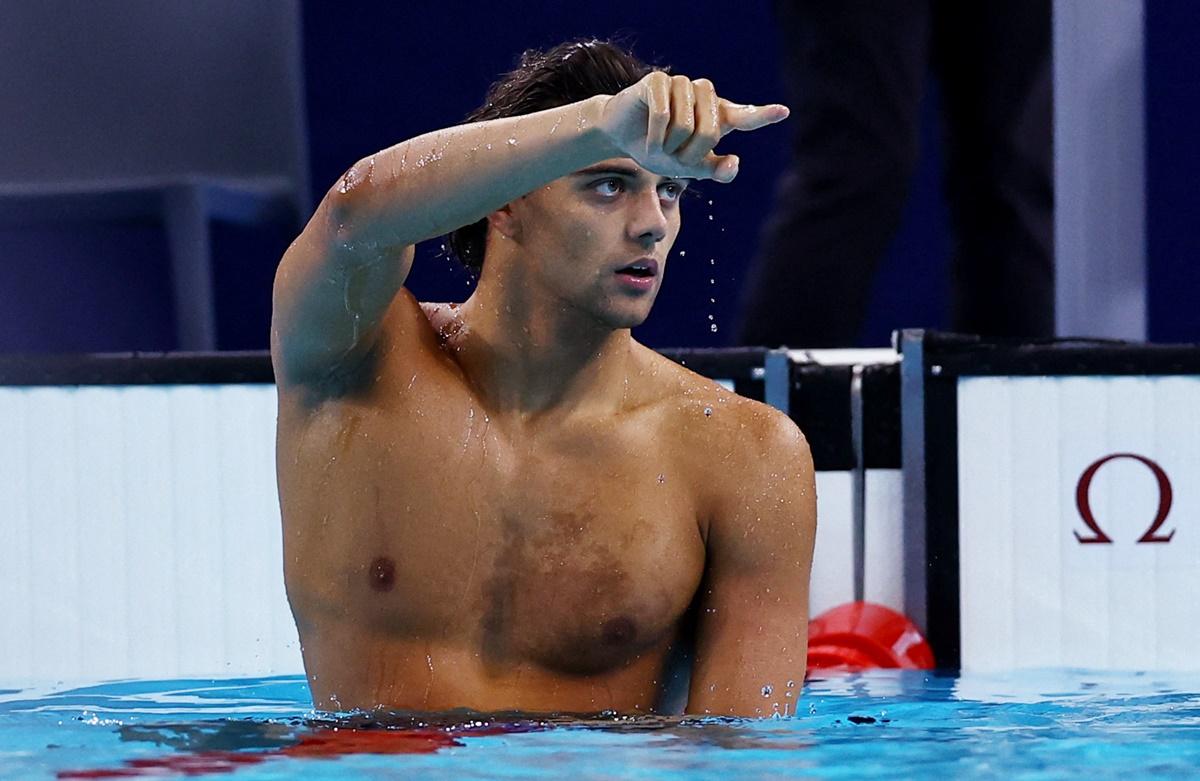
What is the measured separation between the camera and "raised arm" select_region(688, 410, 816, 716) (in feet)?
7.69

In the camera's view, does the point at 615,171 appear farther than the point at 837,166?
No

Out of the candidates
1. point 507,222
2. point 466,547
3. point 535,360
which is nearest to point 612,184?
point 507,222

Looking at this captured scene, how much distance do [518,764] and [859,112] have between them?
2740mm

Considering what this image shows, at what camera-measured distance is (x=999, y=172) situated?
15.5 ft

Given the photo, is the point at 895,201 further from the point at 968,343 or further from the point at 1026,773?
the point at 1026,773

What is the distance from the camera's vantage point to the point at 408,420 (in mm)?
2309

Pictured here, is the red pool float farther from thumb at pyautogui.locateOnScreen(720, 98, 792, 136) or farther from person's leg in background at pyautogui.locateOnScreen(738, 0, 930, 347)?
thumb at pyautogui.locateOnScreen(720, 98, 792, 136)

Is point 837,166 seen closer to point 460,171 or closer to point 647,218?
point 647,218

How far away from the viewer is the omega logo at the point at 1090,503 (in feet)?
11.3

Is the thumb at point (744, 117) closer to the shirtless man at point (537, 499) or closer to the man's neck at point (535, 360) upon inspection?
the shirtless man at point (537, 499)

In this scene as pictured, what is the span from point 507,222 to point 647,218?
227 mm

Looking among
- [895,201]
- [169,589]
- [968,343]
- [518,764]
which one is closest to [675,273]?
[895,201]

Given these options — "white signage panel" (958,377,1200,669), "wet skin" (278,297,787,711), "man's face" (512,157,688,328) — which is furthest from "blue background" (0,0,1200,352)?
"man's face" (512,157,688,328)

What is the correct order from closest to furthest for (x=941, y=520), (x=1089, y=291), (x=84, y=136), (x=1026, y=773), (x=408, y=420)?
(x=1026, y=773) < (x=408, y=420) < (x=941, y=520) < (x=1089, y=291) < (x=84, y=136)
